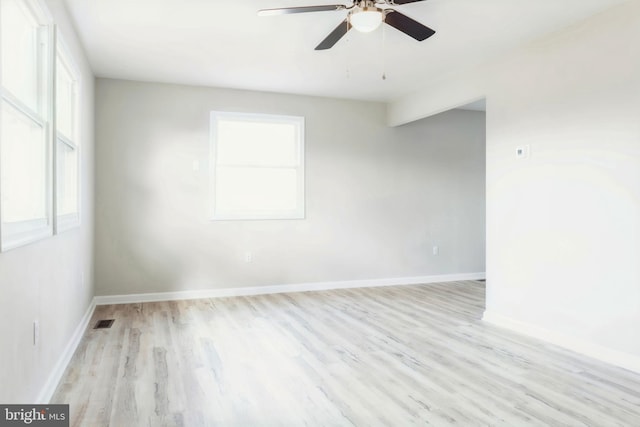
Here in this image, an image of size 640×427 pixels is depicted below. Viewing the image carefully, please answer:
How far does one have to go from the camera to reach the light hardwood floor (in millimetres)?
2174

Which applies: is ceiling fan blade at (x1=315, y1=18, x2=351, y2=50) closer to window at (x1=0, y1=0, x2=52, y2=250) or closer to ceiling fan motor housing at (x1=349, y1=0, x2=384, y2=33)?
ceiling fan motor housing at (x1=349, y1=0, x2=384, y2=33)

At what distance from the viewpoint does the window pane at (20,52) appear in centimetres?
186

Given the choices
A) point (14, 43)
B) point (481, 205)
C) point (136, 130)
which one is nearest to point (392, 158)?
point (481, 205)

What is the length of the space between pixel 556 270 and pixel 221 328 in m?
2.81

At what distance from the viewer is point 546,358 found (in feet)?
9.90

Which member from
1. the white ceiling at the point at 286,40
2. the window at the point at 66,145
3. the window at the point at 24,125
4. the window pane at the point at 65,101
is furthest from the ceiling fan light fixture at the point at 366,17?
the window pane at the point at 65,101

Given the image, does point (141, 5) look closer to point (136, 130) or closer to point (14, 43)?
point (14, 43)

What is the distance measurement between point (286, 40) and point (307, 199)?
228cm

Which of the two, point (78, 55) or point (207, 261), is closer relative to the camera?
point (78, 55)

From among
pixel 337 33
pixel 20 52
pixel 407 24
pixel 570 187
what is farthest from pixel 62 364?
pixel 570 187

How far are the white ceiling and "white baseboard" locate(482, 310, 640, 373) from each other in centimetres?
237

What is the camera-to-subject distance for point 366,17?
2.34m

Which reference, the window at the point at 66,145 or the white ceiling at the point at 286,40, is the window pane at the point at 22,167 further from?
the white ceiling at the point at 286,40

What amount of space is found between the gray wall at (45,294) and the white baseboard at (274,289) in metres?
0.74
